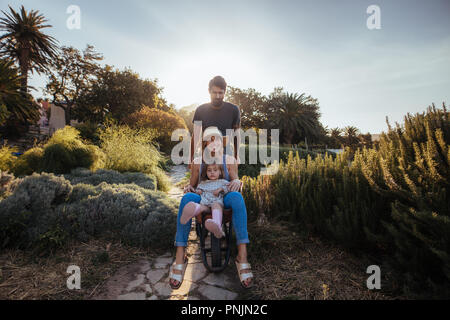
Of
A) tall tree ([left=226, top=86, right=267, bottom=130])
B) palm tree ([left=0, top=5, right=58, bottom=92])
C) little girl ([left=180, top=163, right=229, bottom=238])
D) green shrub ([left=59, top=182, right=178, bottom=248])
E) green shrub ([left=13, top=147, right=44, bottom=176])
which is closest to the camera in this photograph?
little girl ([left=180, top=163, right=229, bottom=238])

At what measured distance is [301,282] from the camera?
1937 mm

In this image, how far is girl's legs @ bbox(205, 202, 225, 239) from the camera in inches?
73.5

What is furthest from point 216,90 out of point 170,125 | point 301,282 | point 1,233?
point 170,125

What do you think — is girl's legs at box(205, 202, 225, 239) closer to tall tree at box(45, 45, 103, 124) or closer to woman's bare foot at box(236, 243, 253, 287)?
woman's bare foot at box(236, 243, 253, 287)

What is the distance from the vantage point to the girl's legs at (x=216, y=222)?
6.13 feet

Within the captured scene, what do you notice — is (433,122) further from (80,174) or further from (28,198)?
(80,174)

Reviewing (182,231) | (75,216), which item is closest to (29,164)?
(75,216)

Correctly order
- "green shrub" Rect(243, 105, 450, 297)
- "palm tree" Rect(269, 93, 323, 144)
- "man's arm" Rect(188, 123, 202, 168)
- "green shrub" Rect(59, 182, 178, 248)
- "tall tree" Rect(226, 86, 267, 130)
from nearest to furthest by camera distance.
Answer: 1. "green shrub" Rect(243, 105, 450, 297)
2. "green shrub" Rect(59, 182, 178, 248)
3. "man's arm" Rect(188, 123, 202, 168)
4. "palm tree" Rect(269, 93, 323, 144)
5. "tall tree" Rect(226, 86, 267, 130)

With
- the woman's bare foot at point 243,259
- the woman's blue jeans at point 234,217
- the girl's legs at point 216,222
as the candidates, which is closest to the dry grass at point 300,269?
the woman's bare foot at point 243,259

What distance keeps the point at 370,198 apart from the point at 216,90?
2.14 meters

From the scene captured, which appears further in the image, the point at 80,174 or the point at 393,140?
the point at 80,174

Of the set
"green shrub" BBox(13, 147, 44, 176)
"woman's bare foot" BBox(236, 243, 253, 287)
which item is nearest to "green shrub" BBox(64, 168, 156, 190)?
"green shrub" BBox(13, 147, 44, 176)

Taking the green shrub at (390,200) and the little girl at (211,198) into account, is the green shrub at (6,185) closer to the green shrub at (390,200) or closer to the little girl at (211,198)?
the little girl at (211,198)

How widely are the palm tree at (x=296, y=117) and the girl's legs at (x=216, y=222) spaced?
25.6 meters
